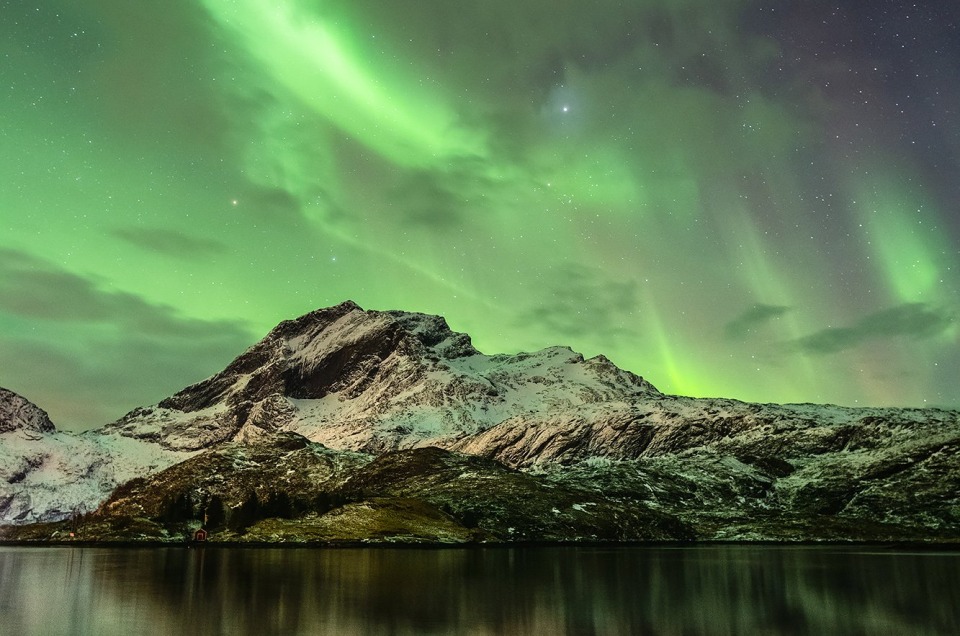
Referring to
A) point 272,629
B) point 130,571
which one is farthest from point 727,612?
point 130,571

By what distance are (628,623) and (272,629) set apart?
2922 centimetres

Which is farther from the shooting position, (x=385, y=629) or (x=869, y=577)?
(x=869, y=577)

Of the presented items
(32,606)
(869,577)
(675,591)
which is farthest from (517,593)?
(869,577)

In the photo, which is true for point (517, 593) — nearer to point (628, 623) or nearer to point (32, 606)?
point (628, 623)

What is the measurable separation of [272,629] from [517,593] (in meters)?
40.6

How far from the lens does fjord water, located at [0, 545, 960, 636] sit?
60969 millimetres

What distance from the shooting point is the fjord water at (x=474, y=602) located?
200 ft

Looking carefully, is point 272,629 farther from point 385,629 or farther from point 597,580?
point 597,580

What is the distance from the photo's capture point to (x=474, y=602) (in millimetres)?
79500

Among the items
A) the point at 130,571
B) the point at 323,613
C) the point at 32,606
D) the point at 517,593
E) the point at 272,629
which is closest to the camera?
the point at 272,629

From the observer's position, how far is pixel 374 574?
12356 cm

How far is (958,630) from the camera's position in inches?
2398

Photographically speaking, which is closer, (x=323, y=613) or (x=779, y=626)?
(x=779, y=626)

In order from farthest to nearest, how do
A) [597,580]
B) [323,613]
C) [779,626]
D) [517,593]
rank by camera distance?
[597,580] < [517,593] < [323,613] < [779,626]
